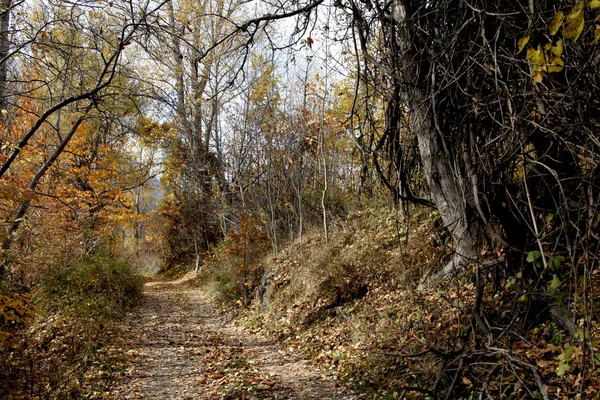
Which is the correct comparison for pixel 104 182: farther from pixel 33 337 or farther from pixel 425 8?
pixel 425 8

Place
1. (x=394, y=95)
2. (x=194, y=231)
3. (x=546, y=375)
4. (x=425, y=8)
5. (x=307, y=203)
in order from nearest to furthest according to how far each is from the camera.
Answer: (x=546, y=375)
(x=425, y=8)
(x=394, y=95)
(x=307, y=203)
(x=194, y=231)

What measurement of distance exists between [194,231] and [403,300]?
16.4 metres

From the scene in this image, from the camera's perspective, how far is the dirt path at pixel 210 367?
202 inches

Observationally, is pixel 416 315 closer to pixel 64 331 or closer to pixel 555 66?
pixel 555 66

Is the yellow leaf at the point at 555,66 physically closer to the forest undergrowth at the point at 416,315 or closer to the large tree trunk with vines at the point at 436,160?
the forest undergrowth at the point at 416,315

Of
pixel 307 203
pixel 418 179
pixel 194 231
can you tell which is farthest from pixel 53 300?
pixel 194 231

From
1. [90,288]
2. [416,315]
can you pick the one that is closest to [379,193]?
[416,315]

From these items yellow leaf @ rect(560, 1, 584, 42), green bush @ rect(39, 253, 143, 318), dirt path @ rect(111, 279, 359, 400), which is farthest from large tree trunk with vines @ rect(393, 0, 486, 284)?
green bush @ rect(39, 253, 143, 318)

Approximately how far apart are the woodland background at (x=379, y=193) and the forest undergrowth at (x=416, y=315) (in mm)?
35

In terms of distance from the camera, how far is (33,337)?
712 centimetres

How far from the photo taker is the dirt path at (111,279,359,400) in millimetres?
5121

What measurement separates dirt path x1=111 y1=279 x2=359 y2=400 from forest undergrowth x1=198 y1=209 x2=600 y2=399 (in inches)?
15.1

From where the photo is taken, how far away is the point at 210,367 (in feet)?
20.7

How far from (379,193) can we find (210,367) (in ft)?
16.5
